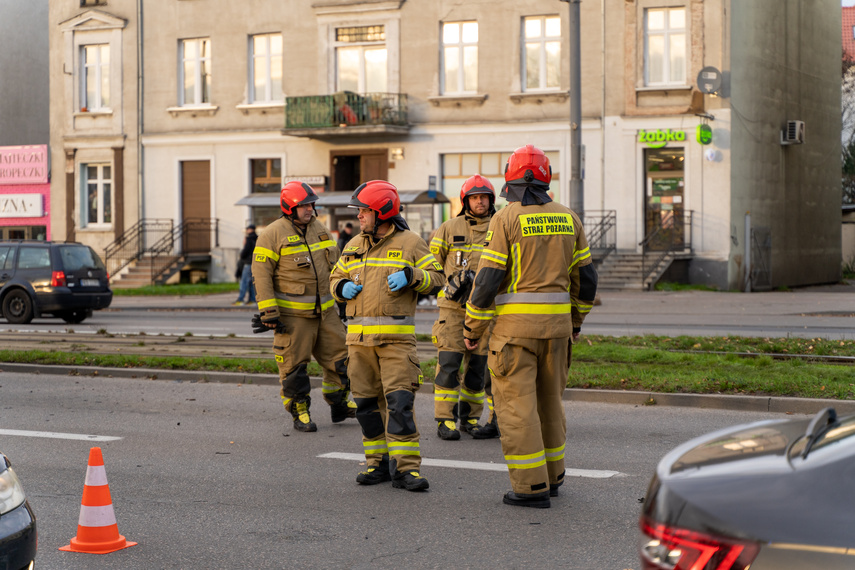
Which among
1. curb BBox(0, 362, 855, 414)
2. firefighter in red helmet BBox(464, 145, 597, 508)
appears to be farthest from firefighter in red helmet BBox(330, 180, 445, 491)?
curb BBox(0, 362, 855, 414)

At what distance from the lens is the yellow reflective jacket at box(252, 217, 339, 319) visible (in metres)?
8.27

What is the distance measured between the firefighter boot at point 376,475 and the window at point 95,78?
2966 centimetres

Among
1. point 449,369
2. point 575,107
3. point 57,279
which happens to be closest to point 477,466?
point 449,369

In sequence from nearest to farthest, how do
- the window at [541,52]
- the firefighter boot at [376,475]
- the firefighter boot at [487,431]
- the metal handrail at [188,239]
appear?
the firefighter boot at [376,475] < the firefighter boot at [487,431] < the window at [541,52] < the metal handrail at [188,239]

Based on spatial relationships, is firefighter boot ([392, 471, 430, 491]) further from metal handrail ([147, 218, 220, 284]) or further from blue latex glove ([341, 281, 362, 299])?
metal handrail ([147, 218, 220, 284])

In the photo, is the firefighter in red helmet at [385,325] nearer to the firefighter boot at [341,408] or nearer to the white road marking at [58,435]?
the firefighter boot at [341,408]

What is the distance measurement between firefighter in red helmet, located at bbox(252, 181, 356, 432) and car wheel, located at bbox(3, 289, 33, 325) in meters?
13.0

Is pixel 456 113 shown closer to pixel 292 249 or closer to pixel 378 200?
pixel 292 249

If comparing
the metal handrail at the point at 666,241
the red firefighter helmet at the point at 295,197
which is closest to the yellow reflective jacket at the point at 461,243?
the red firefighter helmet at the point at 295,197

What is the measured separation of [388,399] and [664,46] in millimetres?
23594

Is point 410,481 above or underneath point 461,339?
underneath

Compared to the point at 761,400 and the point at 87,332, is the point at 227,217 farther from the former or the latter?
the point at 761,400

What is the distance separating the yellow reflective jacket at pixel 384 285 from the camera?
21.2ft

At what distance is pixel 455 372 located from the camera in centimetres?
796
